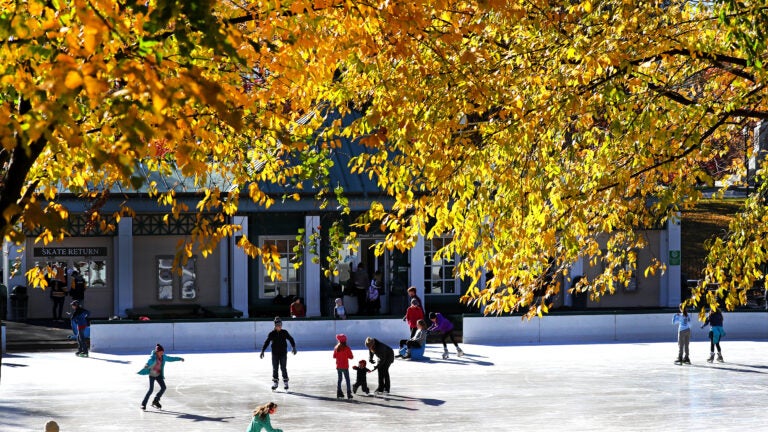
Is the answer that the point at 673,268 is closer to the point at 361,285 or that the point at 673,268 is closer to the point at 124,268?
the point at 361,285

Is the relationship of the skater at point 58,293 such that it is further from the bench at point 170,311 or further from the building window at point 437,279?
the building window at point 437,279

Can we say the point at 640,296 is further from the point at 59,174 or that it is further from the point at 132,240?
the point at 59,174

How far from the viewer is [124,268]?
116 feet

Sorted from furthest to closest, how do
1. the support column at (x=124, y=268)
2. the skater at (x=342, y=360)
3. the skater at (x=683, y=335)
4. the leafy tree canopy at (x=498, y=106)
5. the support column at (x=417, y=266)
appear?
the support column at (x=417, y=266)
the support column at (x=124, y=268)
the skater at (x=683, y=335)
the skater at (x=342, y=360)
the leafy tree canopy at (x=498, y=106)

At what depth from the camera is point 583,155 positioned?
48.1 ft

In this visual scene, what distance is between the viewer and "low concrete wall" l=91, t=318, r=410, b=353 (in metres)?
30.3

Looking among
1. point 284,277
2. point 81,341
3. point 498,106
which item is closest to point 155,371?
point 81,341

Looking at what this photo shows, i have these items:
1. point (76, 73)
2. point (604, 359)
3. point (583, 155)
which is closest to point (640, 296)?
point (604, 359)

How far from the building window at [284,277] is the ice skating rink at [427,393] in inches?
256

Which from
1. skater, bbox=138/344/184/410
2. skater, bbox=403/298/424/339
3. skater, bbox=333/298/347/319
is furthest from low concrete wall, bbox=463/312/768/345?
skater, bbox=138/344/184/410

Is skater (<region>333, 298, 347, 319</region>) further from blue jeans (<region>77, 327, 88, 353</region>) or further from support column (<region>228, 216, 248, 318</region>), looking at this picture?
blue jeans (<region>77, 327, 88, 353</region>)

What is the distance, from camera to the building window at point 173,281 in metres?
36.3

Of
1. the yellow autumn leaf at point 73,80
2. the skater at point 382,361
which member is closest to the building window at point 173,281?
the skater at point 382,361

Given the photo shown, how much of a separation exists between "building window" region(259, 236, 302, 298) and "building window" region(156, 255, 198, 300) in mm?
2029
